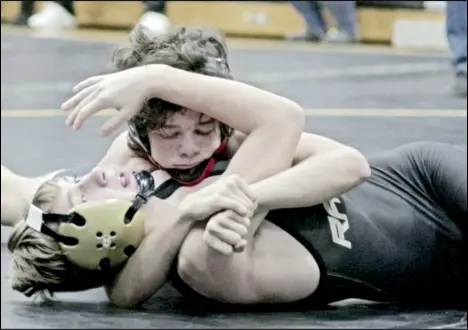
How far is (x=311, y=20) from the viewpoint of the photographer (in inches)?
316

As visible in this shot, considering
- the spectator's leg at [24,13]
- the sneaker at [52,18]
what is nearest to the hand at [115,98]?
the sneaker at [52,18]

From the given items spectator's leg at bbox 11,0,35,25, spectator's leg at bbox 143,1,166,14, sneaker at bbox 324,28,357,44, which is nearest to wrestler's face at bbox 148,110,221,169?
sneaker at bbox 324,28,357,44

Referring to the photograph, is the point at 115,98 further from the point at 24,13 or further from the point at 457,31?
the point at 24,13

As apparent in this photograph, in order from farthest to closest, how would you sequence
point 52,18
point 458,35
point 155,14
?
point 52,18 < point 155,14 < point 458,35

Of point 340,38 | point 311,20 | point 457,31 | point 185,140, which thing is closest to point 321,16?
point 311,20

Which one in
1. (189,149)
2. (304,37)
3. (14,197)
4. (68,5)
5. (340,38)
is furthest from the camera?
(68,5)

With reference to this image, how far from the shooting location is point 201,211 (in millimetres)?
1794

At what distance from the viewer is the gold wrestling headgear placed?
72.6 inches

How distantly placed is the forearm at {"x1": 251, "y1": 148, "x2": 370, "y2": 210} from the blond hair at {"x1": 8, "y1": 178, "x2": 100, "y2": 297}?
0.37 metres

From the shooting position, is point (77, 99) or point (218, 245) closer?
point (218, 245)

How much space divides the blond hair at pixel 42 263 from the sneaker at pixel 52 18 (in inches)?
272

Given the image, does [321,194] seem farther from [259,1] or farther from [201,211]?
[259,1]

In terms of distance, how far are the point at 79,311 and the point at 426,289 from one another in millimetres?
677

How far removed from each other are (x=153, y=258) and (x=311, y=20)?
634cm
